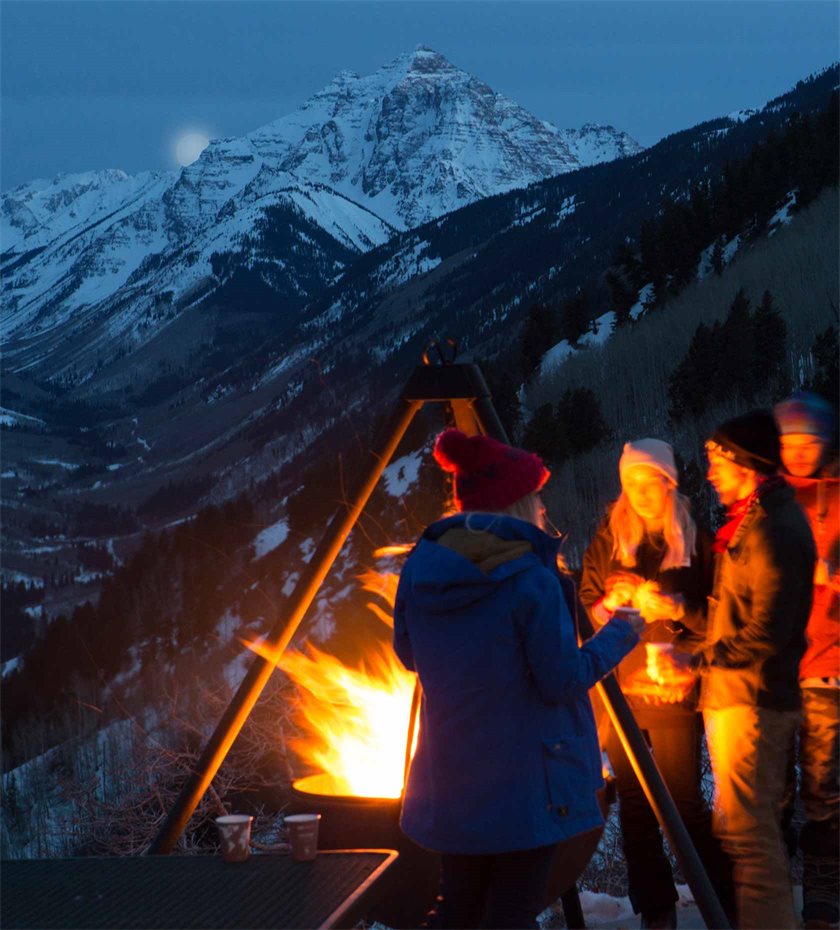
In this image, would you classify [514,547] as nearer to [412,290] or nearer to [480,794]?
[480,794]

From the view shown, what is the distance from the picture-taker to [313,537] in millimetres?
55531

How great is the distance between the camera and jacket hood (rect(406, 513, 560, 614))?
9.40ft

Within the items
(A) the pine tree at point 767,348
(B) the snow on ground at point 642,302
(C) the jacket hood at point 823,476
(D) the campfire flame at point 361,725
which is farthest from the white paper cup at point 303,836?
(B) the snow on ground at point 642,302

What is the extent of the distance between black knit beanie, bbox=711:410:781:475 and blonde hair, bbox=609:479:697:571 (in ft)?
1.08

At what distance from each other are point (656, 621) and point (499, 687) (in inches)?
51.3

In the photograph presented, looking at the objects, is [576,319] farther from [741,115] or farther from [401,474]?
[741,115]

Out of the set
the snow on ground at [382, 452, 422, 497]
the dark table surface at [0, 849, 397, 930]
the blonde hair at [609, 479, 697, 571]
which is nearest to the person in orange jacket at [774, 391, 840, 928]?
the blonde hair at [609, 479, 697, 571]

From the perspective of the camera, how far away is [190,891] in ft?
10.2

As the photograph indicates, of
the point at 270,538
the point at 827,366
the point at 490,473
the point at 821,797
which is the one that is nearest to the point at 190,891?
the point at 490,473

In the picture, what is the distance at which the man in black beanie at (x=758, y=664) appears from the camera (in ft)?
11.7

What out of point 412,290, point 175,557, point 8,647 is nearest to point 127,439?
point 412,290

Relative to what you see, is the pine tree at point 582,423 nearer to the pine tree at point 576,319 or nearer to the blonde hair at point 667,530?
the pine tree at point 576,319

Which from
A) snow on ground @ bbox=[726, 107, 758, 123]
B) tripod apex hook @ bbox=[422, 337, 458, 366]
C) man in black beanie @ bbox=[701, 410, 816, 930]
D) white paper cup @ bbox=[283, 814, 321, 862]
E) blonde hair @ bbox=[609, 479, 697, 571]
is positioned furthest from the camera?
snow on ground @ bbox=[726, 107, 758, 123]

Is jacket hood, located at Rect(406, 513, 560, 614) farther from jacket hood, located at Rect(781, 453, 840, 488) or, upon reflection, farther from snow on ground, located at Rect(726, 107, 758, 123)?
snow on ground, located at Rect(726, 107, 758, 123)
